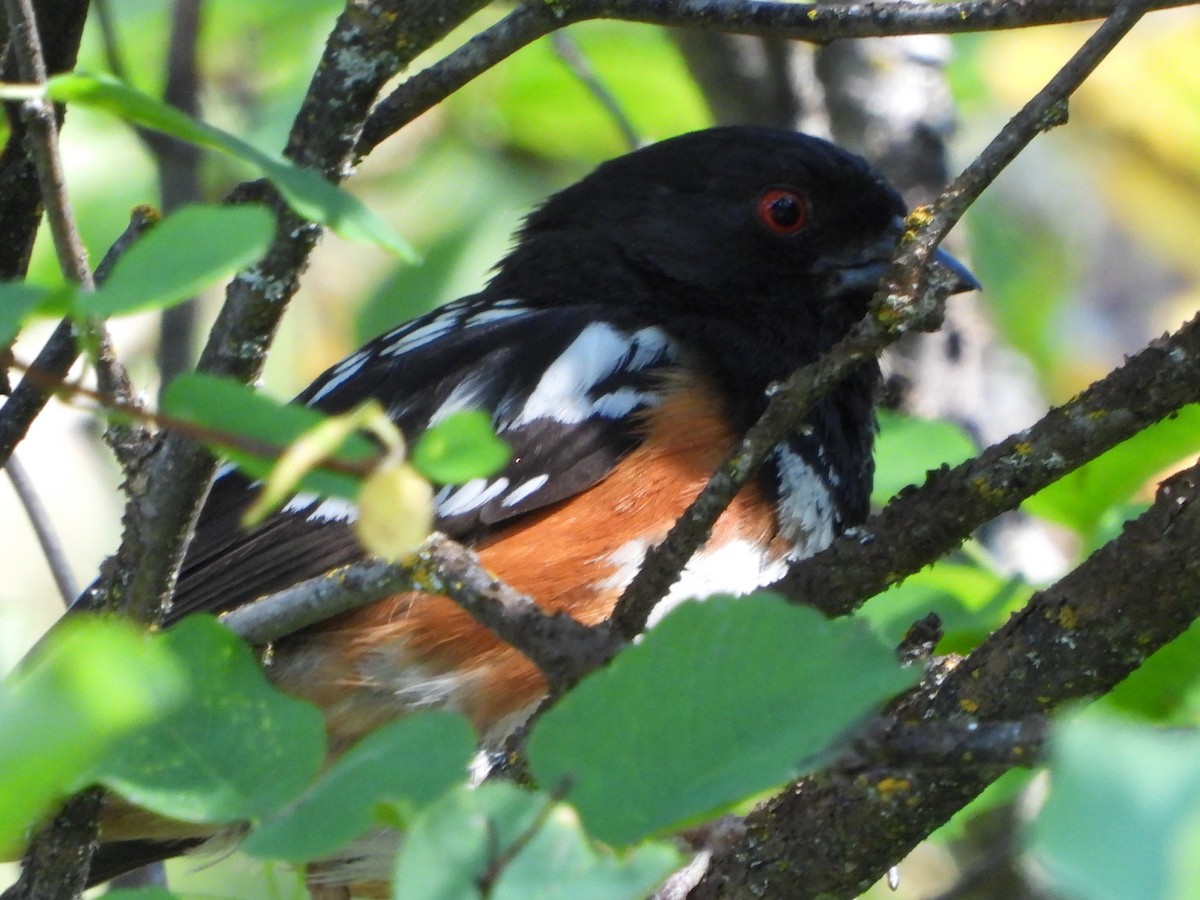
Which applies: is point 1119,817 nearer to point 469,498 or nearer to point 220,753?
point 220,753

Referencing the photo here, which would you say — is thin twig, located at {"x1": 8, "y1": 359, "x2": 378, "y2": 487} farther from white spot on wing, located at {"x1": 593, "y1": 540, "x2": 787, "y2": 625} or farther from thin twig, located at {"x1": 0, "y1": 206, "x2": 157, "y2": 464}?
white spot on wing, located at {"x1": 593, "y1": 540, "x2": 787, "y2": 625}

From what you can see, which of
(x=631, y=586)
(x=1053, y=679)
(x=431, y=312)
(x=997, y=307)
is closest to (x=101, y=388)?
(x=631, y=586)

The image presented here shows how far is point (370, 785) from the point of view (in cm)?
79

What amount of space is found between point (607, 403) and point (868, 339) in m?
1.06

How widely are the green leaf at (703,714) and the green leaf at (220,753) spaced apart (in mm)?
145

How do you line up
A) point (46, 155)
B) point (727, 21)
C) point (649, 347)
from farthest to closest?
point (649, 347), point (727, 21), point (46, 155)

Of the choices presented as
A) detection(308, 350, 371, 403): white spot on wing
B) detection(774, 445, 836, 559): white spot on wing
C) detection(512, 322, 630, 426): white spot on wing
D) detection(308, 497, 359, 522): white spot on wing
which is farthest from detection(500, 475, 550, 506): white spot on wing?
detection(308, 350, 371, 403): white spot on wing

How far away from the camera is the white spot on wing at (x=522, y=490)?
2336 millimetres

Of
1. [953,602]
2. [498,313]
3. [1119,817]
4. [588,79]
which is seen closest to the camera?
[1119,817]

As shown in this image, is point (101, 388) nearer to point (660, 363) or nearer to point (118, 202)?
point (660, 363)

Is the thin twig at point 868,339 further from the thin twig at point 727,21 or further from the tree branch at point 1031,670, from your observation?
the tree branch at point 1031,670

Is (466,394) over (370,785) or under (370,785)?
over

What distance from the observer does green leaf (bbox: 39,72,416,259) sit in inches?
36.9

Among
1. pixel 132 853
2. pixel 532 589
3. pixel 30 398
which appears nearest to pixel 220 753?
pixel 30 398
